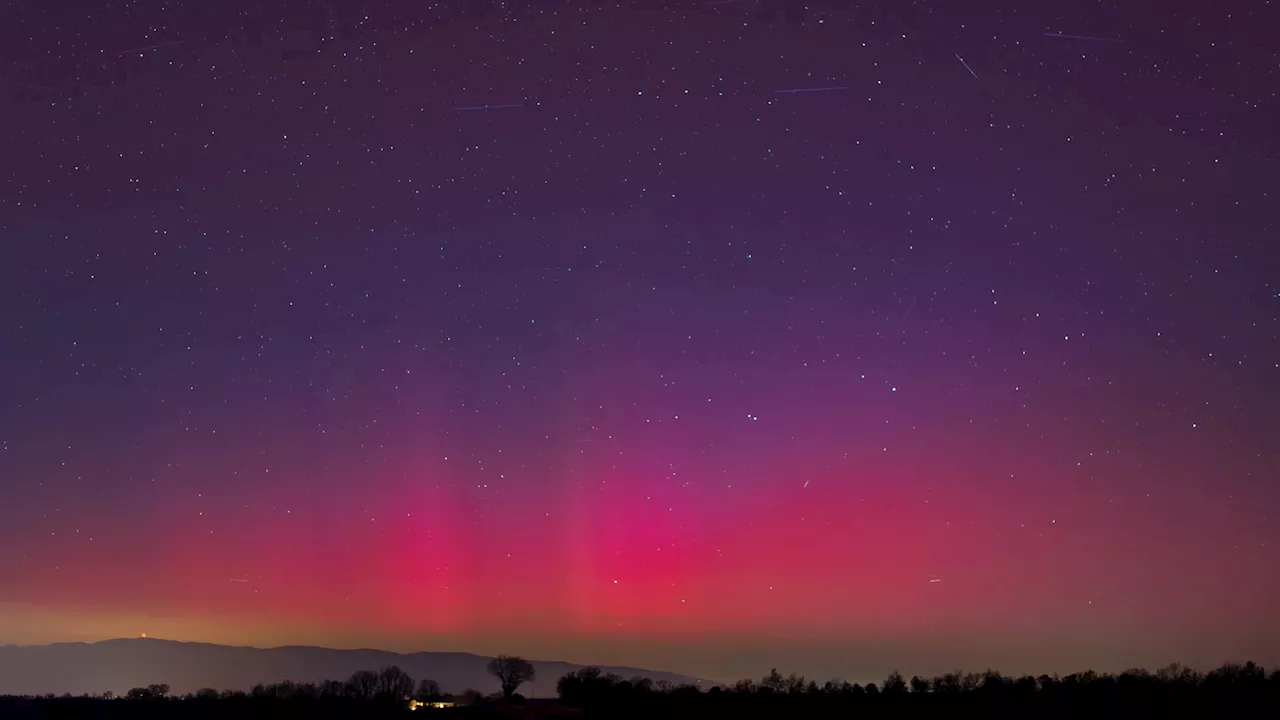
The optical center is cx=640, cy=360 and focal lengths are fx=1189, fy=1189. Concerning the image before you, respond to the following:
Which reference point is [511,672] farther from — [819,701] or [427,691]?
[819,701]

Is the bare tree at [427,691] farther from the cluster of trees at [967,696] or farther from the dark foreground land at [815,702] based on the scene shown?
the cluster of trees at [967,696]

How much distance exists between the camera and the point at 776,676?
301 ft

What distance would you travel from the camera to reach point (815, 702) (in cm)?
6881

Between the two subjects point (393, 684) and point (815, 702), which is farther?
point (393, 684)

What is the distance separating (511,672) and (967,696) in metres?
57.9

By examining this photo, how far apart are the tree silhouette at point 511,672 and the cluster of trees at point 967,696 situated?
28274mm

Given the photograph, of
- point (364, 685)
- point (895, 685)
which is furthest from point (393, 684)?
point (895, 685)

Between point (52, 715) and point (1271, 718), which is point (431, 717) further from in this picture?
point (1271, 718)

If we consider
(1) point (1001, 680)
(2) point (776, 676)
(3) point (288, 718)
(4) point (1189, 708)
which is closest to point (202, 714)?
(3) point (288, 718)

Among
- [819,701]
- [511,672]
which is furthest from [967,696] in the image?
[511,672]

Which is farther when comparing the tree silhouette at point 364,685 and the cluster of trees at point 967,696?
the tree silhouette at point 364,685

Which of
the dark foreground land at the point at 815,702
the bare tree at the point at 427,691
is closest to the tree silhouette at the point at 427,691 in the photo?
the bare tree at the point at 427,691

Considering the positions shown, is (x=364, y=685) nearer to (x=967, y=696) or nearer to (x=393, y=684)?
(x=393, y=684)

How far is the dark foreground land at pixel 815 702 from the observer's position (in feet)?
200
